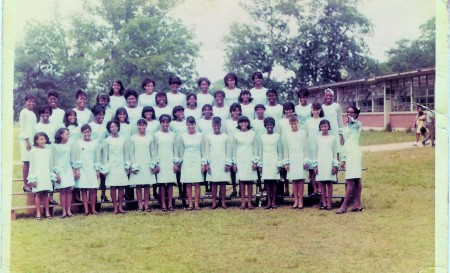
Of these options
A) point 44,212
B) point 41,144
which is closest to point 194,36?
point 41,144

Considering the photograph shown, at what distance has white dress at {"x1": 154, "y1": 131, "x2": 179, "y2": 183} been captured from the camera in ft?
14.0

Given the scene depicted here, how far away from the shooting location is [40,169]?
400 centimetres

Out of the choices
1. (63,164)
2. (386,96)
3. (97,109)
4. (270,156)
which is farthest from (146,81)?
(386,96)

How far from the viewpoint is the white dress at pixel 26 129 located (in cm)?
389

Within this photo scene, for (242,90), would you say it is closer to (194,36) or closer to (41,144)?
(194,36)

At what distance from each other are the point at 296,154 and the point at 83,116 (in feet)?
5.93

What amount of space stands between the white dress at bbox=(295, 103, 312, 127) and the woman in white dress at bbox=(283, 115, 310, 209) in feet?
0.62

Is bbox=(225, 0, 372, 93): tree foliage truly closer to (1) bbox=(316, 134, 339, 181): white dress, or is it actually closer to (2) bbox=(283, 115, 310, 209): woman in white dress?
(2) bbox=(283, 115, 310, 209): woman in white dress

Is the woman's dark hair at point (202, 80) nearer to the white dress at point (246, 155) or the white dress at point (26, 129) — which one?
the white dress at point (246, 155)

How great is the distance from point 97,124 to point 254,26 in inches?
61.5

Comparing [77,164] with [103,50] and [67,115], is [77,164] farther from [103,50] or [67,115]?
[103,50]

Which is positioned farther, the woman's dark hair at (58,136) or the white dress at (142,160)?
the white dress at (142,160)

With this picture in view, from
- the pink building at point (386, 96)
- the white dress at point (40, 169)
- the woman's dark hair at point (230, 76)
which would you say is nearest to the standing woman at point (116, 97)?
the white dress at point (40, 169)

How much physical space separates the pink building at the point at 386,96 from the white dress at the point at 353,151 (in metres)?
0.36
